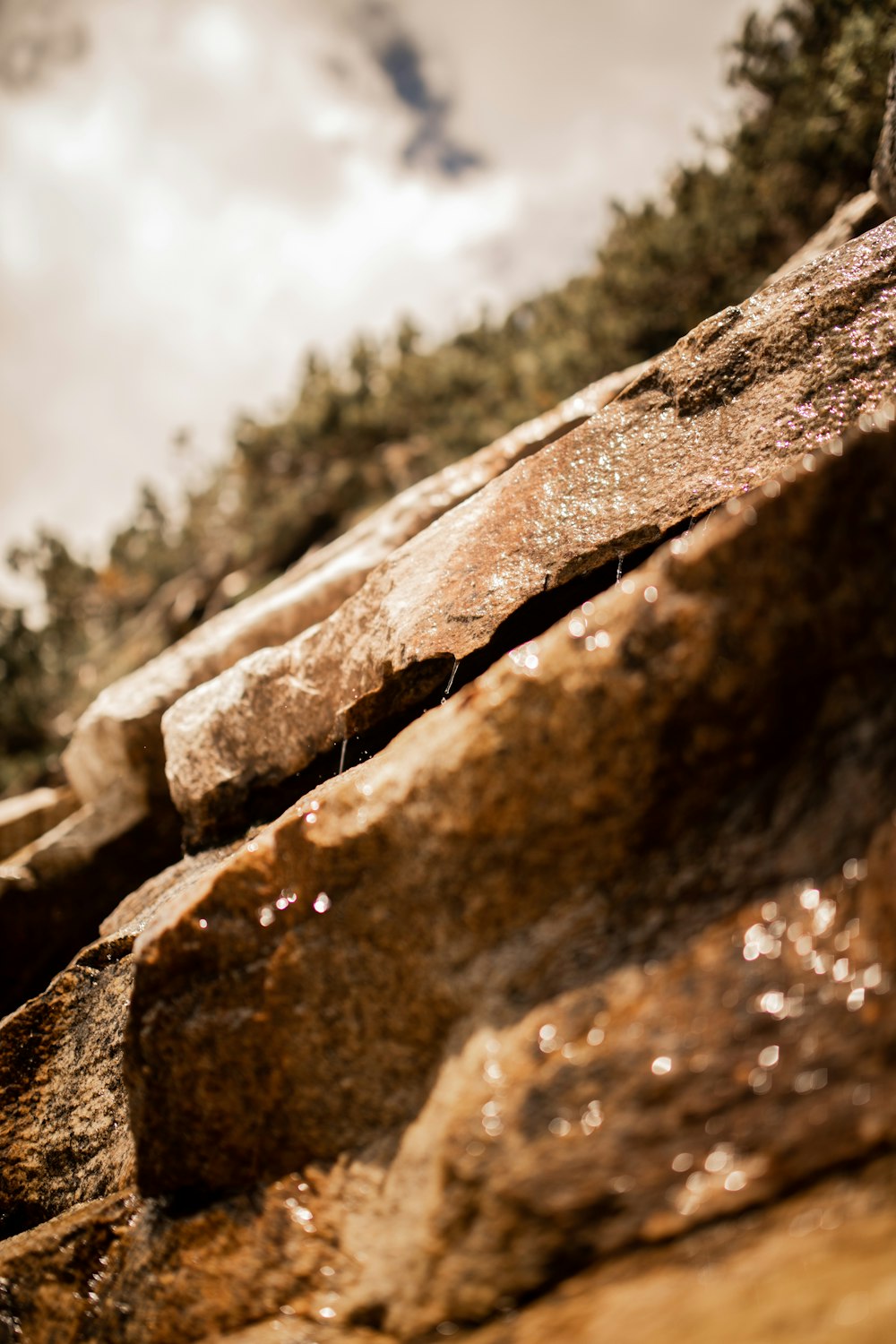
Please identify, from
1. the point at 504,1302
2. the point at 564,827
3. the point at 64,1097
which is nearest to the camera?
the point at 504,1302

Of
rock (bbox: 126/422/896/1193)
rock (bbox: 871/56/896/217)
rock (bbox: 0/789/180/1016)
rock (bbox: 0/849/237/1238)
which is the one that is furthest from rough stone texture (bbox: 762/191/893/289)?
rock (bbox: 0/789/180/1016)

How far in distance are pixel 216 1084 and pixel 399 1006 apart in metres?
0.85

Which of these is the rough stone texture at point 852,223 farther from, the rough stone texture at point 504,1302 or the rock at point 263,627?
the rough stone texture at point 504,1302

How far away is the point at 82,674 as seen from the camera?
2066cm

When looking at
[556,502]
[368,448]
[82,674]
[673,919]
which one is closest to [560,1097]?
[673,919]

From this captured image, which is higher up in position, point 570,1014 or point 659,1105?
point 570,1014

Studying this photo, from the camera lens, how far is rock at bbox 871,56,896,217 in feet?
15.0

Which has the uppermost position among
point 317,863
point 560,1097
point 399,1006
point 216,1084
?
point 317,863

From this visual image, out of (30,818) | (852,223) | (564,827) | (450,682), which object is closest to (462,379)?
(852,223)

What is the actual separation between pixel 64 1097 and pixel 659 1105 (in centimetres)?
330

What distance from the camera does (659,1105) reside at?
6.05 ft

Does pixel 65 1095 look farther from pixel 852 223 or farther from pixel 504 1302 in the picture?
Answer: pixel 852 223

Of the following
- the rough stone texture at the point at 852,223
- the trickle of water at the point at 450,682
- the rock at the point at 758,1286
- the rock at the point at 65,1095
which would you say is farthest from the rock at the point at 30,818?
the rough stone texture at the point at 852,223

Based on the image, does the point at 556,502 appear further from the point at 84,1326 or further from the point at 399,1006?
the point at 84,1326
